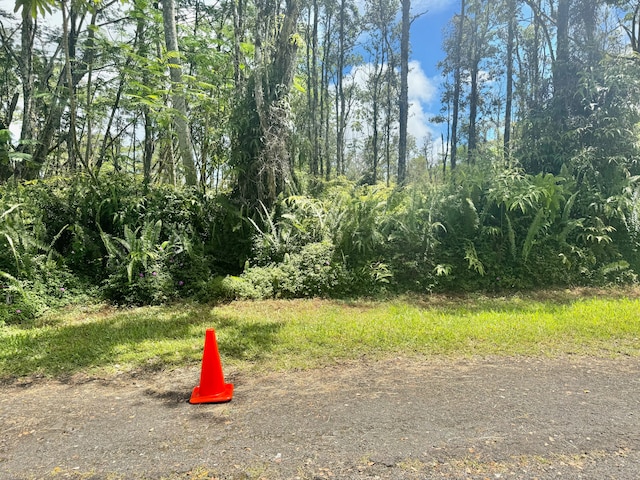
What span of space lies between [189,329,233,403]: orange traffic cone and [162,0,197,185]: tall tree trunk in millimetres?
6972

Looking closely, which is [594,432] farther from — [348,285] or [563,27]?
[563,27]

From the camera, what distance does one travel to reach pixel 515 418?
123 inches

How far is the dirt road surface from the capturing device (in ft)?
8.39

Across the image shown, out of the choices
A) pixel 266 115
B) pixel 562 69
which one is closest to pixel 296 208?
pixel 266 115

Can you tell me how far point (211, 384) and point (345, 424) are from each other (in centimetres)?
136

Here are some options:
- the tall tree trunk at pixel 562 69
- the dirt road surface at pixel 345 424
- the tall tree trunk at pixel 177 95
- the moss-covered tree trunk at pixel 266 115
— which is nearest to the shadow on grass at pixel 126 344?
the dirt road surface at pixel 345 424

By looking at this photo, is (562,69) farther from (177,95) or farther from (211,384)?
(211,384)

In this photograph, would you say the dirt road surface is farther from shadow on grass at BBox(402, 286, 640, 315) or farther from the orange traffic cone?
shadow on grass at BBox(402, 286, 640, 315)

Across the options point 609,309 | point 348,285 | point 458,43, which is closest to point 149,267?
point 348,285

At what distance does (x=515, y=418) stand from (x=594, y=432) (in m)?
0.53

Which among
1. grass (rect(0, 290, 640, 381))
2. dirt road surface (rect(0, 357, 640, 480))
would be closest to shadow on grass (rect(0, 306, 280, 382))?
grass (rect(0, 290, 640, 381))

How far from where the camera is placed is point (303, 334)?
521cm

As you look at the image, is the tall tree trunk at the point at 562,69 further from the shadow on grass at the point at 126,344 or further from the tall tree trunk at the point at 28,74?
the tall tree trunk at the point at 28,74

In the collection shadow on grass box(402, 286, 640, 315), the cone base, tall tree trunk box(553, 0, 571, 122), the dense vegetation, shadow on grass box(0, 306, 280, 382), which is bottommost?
the cone base
